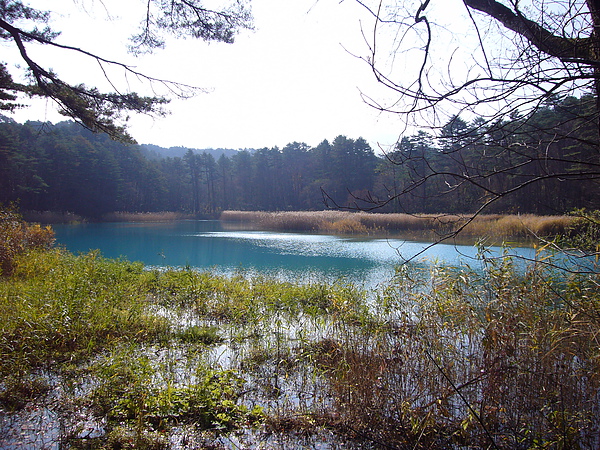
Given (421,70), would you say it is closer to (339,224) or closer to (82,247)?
(82,247)

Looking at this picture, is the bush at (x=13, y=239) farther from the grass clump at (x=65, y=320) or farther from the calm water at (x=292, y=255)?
the calm water at (x=292, y=255)

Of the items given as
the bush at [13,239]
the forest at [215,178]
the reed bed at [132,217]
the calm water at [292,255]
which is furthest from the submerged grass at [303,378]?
the reed bed at [132,217]

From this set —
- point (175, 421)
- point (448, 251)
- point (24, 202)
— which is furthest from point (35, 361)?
point (24, 202)

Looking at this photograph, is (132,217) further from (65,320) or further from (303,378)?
(303,378)

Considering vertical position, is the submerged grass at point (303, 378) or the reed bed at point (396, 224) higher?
the reed bed at point (396, 224)

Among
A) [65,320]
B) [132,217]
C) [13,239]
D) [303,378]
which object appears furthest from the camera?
[132,217]

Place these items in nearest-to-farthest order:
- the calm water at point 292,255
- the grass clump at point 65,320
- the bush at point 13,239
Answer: the grass clump at point 65,320, the bush at point 13,239, the calm water at point 292,255

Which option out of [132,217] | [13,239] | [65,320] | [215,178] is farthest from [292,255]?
[215,178]

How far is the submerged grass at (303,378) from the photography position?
2754mm

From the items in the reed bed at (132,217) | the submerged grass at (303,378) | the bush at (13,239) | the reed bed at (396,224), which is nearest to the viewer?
the submerged grass at (303,378)

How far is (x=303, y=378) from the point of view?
370 cm

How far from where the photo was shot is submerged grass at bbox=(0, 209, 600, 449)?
9.04ft

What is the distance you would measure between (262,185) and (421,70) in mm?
50401

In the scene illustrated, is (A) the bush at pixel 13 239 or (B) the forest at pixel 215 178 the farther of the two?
(B) the forest at pixel 215 178
